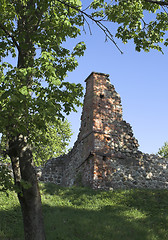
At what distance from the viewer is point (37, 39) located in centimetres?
673

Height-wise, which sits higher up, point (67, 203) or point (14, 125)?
point (14, 125)

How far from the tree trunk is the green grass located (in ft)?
4.16

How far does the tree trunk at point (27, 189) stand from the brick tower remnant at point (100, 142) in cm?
564

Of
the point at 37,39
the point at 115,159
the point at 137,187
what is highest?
the point at 37,39

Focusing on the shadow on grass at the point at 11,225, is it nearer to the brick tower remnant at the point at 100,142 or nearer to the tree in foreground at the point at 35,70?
the tree in foreground at the point at 35,70

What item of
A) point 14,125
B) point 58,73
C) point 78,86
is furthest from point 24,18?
point 14,125

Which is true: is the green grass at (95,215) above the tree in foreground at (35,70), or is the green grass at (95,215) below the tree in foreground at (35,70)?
below

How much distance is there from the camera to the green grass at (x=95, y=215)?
22.4 ft

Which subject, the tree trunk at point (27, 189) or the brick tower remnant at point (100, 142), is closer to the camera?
the tree trunk at point (27, 189)

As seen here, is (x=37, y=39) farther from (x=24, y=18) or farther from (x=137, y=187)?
(x=137, y=187)

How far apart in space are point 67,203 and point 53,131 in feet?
51.5

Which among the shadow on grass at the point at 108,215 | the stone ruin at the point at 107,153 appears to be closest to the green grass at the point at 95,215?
the shadow on grass at the point at 108,215

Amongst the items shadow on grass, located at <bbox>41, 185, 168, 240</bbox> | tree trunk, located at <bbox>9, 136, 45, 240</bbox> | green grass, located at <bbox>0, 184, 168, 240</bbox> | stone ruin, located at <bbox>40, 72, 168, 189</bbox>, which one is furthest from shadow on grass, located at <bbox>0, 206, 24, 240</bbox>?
stone ruin, located at <bbox>40, 72, 168, 189</bbox>

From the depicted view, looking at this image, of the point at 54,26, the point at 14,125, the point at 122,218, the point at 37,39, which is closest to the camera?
the point at 14,125
